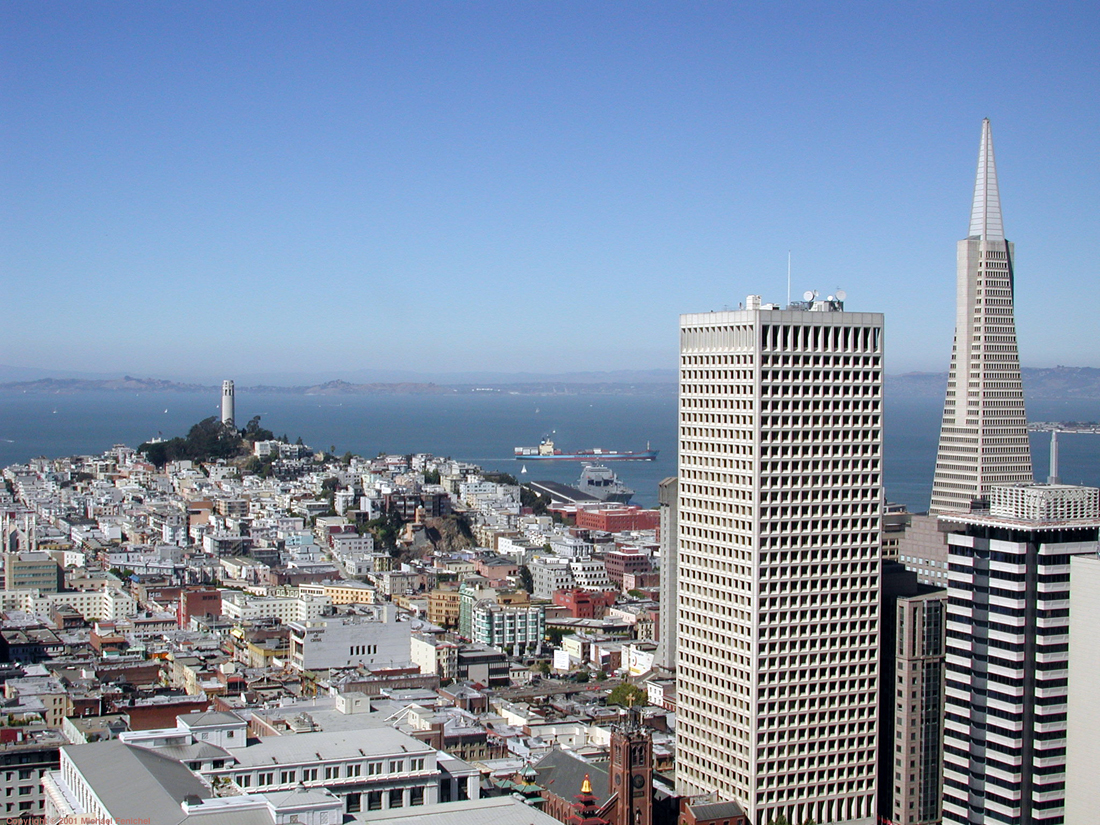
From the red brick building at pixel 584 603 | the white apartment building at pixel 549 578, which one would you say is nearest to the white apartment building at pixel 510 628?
the red brick building at pixel 584 603

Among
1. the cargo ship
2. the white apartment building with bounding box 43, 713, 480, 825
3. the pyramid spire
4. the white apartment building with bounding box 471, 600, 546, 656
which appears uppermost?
the pyramid spire

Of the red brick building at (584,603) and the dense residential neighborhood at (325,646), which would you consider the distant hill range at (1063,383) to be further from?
the red brick building at (584,603)

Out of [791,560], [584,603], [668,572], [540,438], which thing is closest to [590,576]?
[584,603]

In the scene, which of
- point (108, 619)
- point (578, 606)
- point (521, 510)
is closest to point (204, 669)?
point (108, 619)

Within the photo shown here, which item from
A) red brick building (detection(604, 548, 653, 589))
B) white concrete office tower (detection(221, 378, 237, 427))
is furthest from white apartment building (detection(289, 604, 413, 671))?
white concrete office tower (detection(221, 378, 237, 427))

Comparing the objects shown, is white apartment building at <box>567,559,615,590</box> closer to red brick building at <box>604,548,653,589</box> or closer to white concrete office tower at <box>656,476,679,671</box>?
red brick building at <box>604,548,653,589</box>

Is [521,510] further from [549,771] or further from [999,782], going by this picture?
[999,782]

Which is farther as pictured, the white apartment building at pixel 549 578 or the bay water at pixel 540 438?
the bay water at pixel 540 438
